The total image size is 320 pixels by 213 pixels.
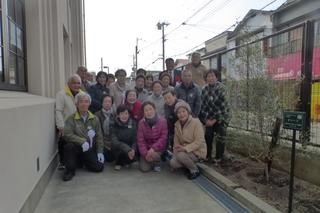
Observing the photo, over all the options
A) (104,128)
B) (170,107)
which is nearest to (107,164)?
(104,128)

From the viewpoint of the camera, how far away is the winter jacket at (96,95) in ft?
23.4

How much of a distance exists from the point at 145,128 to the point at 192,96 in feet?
3.96

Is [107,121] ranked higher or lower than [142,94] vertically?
lower

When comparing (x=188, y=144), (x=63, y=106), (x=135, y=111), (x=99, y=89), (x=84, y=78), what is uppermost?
(x=84, y=78)

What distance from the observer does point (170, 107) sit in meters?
6.45

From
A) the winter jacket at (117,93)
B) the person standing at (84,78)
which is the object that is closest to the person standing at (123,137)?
the winter jacket at (117,93)

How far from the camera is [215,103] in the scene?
5.97m

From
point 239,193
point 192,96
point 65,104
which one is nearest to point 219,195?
point 239,193

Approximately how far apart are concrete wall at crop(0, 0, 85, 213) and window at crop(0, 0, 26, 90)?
14 cm

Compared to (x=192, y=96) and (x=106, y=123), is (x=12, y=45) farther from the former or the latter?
(x=192, y=96)

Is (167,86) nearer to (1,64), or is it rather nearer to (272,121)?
(272,121)

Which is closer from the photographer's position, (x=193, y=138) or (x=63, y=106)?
(x=193, y=138)

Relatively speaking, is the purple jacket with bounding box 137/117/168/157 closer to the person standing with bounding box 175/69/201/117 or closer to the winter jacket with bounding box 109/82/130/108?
the person standing with bounding box 175/69/201/117

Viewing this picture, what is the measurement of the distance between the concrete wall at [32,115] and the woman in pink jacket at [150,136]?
4.97ft
